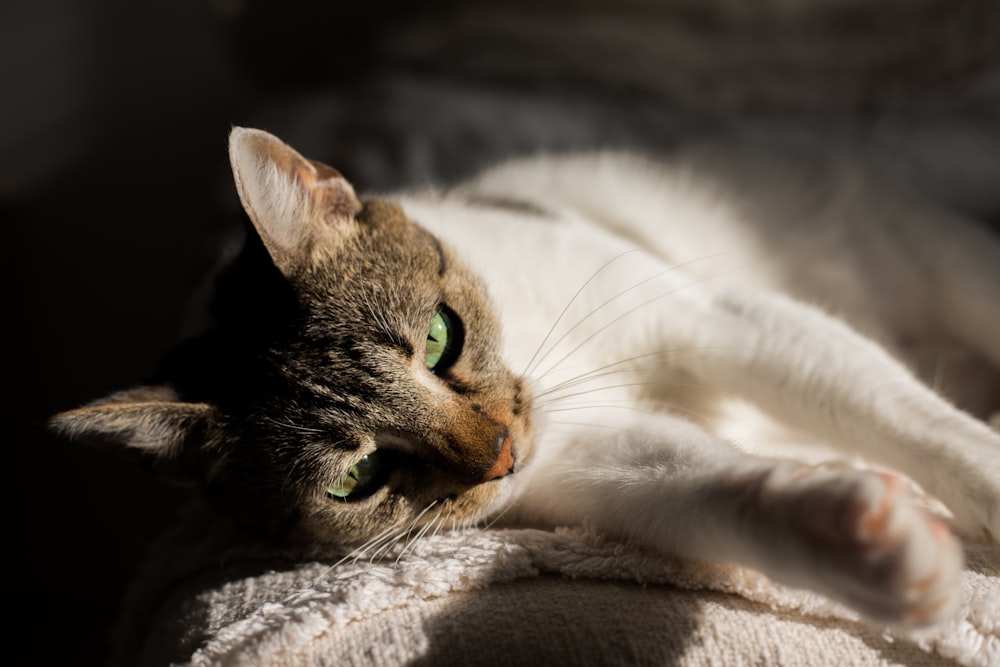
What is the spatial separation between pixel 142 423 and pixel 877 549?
3.59 ft

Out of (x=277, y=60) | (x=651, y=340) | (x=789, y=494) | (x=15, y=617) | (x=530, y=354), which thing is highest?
(x=277, y=60)

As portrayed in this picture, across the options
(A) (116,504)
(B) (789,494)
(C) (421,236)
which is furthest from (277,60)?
(B) (789,494)

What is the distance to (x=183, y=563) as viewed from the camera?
1.41 meters

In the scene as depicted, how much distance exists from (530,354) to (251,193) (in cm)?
61

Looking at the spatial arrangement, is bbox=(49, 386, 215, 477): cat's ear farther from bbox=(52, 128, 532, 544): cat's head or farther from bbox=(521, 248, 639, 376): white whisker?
bbox=(521, 248, 639, 376): white whisker

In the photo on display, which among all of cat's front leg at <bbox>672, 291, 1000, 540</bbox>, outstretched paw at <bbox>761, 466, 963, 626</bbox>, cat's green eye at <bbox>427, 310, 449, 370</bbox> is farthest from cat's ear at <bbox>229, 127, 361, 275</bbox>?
outstretched paw at <bbox>761, 466, 963, 626</bbox>

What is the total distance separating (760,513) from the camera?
90 cm

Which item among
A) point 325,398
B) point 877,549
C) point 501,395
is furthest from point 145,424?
point 877,549

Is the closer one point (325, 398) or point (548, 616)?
point (548, 616)

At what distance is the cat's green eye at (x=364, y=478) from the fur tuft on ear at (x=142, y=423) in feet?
0.84

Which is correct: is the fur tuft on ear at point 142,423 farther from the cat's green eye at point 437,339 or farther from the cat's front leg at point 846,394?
the cat's front leg at point 846,394

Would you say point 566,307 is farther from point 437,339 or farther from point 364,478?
point 364,478

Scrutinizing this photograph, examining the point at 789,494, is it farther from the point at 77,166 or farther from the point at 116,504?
the point at 77,166

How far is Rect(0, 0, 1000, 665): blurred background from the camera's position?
7.67ft
